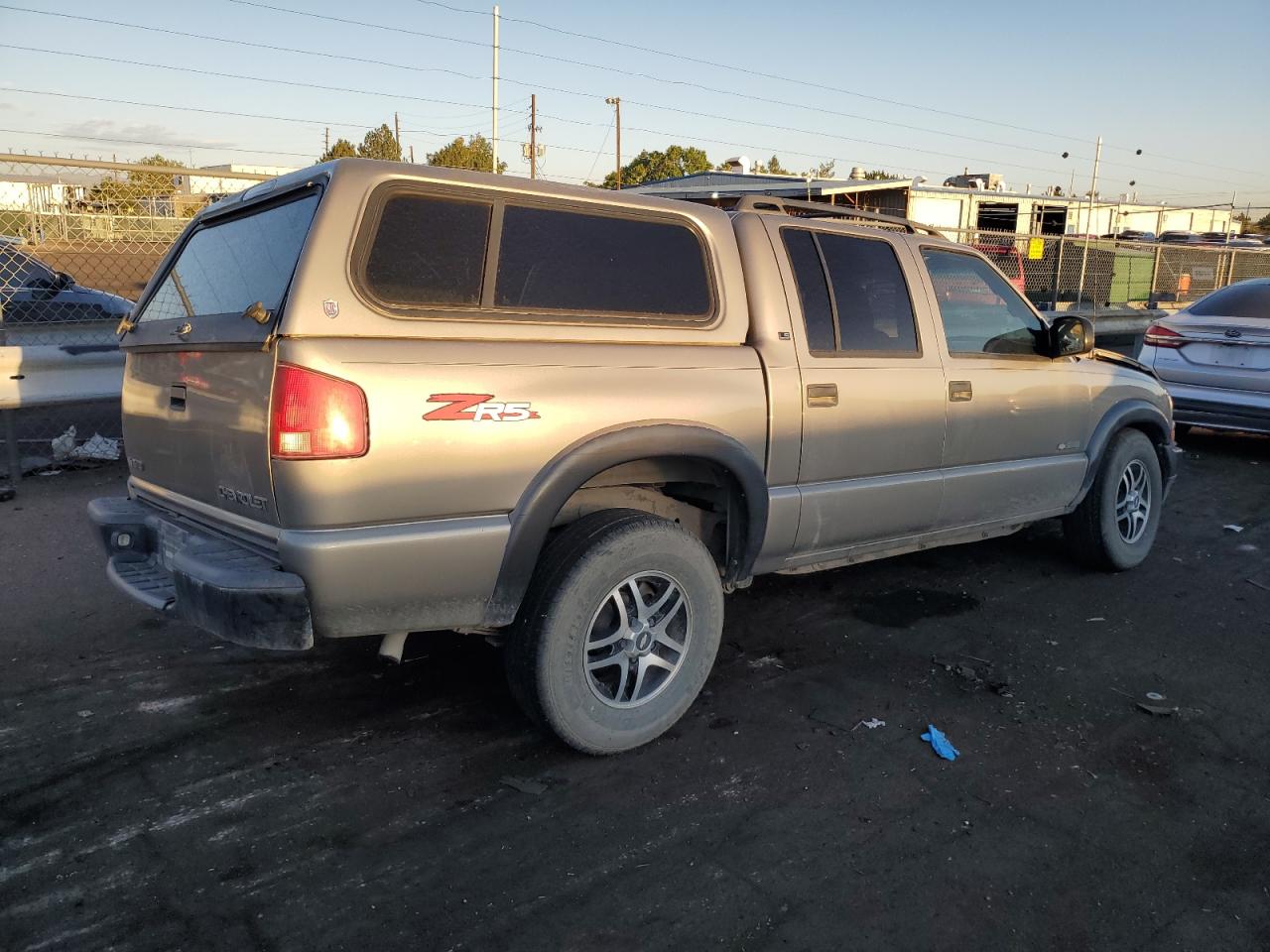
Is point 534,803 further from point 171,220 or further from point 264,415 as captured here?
point 171,220

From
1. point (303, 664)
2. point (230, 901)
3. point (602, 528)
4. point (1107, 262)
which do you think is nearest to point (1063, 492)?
point (602, 528)

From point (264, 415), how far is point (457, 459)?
578 mm

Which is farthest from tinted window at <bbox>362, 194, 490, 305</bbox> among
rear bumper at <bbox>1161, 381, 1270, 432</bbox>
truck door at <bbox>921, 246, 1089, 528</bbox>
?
rear bumper at <bbox>1161, 381, 1270, 432</bbox>

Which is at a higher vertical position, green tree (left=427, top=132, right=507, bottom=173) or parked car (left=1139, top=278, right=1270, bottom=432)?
green tree (left=427, top=132, right=507, bottom=173)

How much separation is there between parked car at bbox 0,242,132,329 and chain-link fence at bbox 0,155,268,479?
0.07 feet

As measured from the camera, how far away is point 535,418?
304 cm

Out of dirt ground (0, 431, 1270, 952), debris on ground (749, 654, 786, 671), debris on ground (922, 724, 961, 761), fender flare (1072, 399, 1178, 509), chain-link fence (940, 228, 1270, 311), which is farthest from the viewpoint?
chain-link fence (940, 228, 1270, 311)

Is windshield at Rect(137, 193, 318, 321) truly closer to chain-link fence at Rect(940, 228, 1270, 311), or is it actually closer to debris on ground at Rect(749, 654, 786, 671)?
debris on ground at Rect(749, 654, 786, 671)

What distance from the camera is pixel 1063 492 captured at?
5.19 meters

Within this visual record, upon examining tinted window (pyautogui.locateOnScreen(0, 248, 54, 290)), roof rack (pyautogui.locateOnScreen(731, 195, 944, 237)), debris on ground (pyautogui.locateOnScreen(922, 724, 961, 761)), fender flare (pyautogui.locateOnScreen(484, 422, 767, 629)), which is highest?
roof rack (pyautogui.locateOnScreen(731, 195, 944, 237))

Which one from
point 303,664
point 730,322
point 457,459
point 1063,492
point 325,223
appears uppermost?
point 325,223

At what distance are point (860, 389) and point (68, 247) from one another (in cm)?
635

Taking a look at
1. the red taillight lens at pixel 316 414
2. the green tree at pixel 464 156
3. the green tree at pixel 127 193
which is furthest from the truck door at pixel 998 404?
the green tree at pixel 464 156

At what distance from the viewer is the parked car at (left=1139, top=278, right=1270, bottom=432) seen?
8.34 m
